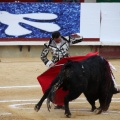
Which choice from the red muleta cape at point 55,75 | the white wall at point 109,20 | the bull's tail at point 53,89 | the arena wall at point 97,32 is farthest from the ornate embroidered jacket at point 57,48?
the white wall at point 109,20

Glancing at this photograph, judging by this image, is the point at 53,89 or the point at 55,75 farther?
the point at 55,75

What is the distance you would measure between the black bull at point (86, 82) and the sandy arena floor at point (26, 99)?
0.79 ft

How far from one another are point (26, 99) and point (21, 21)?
616 centimetres

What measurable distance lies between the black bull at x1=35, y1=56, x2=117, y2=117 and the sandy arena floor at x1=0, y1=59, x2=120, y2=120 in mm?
241

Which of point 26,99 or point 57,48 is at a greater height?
point 57,48

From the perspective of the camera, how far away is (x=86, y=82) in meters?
9.20

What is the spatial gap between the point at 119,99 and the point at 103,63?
73.1 inches

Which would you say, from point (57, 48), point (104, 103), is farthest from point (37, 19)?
point (104, 103)

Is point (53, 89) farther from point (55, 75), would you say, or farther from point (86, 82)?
point (55, 75)

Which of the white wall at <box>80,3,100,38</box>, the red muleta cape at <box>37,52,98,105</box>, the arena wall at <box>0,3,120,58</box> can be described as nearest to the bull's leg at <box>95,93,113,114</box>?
the red muleta cape at <box>37,52,98,105</box>

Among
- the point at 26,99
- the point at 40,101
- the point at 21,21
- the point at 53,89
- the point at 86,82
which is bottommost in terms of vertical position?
the point at 26,99

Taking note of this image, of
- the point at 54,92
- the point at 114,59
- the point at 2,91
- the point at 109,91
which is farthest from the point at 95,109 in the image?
the point at 114,59

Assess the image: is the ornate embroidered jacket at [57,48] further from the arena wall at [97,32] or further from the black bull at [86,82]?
the arena wall at [97,32]

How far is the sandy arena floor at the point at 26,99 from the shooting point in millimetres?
9375
